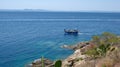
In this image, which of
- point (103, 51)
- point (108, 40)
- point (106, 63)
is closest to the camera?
point (106, 63)

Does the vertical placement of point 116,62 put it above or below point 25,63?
above

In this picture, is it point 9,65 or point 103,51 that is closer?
point 103,51

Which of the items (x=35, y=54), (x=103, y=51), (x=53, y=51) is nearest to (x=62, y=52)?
(x=53, y=51)

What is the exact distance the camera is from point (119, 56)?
1479 centimetres

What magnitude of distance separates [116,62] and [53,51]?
36705mm

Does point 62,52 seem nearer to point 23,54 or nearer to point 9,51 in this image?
point 23,54

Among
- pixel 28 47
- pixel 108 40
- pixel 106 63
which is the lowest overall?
pixel 28 47

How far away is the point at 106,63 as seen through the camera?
13781 mm

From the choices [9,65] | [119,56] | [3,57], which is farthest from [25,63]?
[119,56]

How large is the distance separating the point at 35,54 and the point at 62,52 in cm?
599

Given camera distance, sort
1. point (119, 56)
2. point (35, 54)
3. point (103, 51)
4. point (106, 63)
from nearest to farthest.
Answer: point (106, 63)
point (119, 56)
point (103, 51)
point (35, 54)

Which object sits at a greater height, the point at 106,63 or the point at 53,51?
the point at 106,63

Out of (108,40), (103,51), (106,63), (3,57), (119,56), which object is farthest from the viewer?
(3,57)

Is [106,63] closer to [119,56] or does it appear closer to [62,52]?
[119,56]
